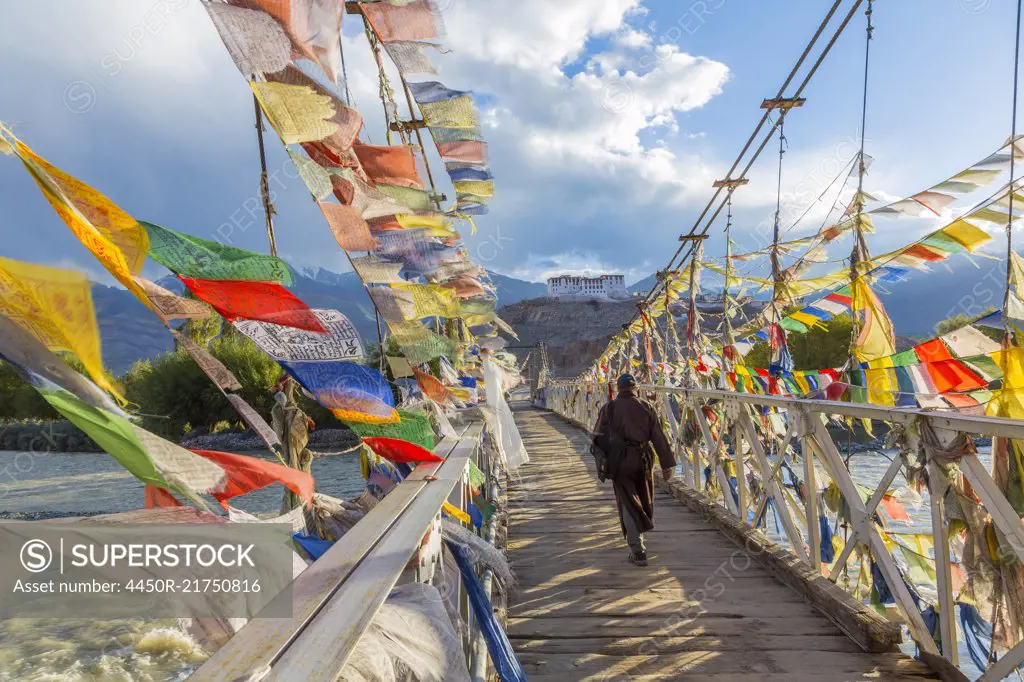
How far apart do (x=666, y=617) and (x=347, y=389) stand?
2.12m

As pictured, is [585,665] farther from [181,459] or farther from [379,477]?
[181,459]

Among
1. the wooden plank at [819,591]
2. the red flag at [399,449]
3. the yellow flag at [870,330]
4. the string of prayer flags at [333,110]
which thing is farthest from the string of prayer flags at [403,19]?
the yellow flag at [870,330]

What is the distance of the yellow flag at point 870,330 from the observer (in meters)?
7.24

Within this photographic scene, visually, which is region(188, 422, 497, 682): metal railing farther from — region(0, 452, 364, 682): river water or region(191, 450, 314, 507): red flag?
region(0, 452, 364, 682): river water

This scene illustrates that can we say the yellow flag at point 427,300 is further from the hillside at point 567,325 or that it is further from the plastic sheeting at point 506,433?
the hillside at point 567,325

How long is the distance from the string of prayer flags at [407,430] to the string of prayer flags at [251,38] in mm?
1252

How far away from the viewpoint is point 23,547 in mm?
1187

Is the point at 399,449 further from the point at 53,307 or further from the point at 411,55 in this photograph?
the point at 411,55

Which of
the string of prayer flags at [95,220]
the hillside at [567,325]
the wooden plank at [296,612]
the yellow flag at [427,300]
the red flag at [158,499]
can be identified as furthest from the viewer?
the hillside at [567,325]

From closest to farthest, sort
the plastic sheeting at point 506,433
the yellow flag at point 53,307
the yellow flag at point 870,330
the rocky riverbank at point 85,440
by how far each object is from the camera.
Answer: the yellow flag at point 53,307
the plastic sheeting at point 506,433
the yellow flag at point 870,330
the rocky riverbank at point 85,440

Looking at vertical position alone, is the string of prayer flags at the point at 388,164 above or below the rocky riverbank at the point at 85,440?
above

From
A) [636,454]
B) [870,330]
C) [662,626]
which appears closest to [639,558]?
[636,454]

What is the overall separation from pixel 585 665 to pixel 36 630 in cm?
720

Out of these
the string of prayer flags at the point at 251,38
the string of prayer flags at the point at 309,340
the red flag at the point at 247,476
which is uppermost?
the string of prayer flags at the point at 251,38
